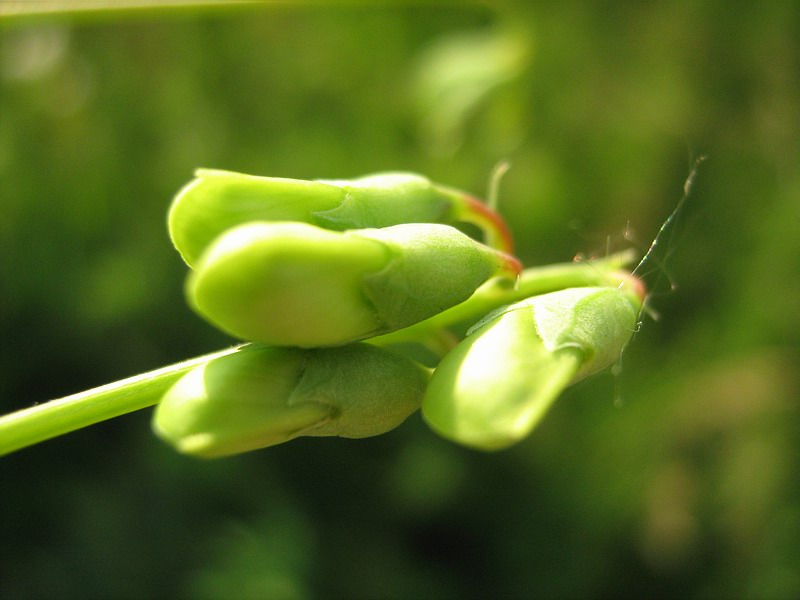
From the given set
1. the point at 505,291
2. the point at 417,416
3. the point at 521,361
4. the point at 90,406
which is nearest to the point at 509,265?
the point at 505,291

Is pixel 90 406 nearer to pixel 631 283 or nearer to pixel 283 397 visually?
pixel 283 397

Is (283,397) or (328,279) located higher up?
(328,279)

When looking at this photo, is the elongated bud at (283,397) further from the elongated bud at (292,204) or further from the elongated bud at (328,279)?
the elongated bud at (292,204)

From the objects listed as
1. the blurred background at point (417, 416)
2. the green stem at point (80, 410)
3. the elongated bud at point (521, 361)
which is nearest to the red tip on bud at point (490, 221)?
the elongated bud at point (521, 361)

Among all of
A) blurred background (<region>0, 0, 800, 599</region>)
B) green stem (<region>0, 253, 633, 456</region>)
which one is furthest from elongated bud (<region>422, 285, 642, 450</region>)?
blurred background (<region>0, 0, 800, 599</region>)

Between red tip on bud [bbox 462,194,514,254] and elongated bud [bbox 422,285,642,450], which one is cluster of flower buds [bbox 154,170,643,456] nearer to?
elongated bud [bbox 422,285,642,450]

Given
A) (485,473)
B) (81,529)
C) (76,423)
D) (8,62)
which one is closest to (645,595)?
(485,473)

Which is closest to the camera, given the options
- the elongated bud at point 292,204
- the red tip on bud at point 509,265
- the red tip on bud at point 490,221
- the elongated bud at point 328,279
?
the elongated bud at point 328,279
